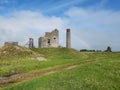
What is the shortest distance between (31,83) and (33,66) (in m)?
16.1

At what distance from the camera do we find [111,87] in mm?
27984

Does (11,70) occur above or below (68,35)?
below

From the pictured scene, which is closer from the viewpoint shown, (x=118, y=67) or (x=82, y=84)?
(x=82, y=84)

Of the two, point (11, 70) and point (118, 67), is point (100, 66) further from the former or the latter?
point (11, 70)

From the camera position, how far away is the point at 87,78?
3056cm

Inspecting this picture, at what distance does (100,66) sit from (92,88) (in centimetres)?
833

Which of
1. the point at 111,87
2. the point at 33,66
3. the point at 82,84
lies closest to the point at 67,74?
the point at 82,84

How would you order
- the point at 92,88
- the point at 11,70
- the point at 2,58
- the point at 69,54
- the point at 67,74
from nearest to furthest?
1. the point at 92,88
2. the point at 67,74
3. the point at 11,70
4. the point at 2,58
5. the point at 69,54

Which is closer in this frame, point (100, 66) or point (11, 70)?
point (100, 66)

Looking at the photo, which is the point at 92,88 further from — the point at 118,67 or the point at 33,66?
the point at 33,66

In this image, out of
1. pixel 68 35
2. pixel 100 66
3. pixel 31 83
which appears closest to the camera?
pixel 31 83

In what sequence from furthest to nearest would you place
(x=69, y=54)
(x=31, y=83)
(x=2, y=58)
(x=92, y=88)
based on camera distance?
(x=69, y=54) < (x=2, y=58) < (x=31, y=83) < (x=92, y=88)

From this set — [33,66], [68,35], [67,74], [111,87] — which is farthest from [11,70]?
[68,35]

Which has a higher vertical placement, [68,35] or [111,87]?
[68,35]
